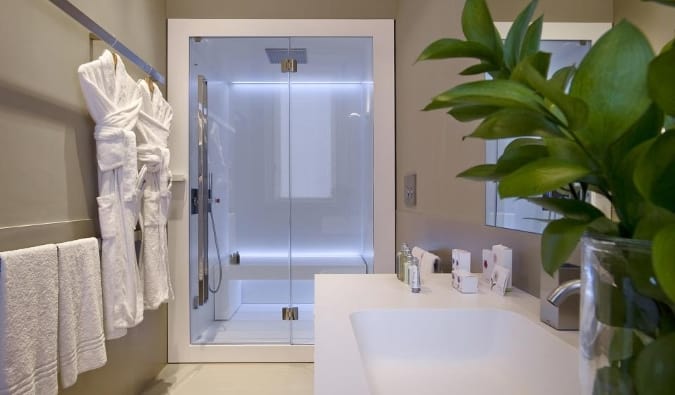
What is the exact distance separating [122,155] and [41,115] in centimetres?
32

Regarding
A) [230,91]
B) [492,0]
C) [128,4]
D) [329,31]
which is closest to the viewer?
[492,0]

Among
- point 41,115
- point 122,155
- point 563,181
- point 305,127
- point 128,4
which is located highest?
point 128,4

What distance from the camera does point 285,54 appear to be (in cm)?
298

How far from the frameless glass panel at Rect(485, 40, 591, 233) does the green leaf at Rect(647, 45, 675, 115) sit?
527 millimetres

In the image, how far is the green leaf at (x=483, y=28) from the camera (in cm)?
40

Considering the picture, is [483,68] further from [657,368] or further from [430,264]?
[430,264]

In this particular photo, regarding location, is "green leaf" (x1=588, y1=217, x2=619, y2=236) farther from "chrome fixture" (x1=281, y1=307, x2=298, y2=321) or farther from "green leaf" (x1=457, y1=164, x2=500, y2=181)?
"chrome fixture" (x1=281, y1=307, x2=298, y2=321)

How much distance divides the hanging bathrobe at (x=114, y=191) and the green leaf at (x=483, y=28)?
1656mm

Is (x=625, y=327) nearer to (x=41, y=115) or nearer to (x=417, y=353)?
(x=417, y=353)

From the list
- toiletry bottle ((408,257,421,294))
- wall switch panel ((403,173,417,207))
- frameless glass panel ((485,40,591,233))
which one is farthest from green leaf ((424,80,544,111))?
wall switch panel ((403,173,417,207))

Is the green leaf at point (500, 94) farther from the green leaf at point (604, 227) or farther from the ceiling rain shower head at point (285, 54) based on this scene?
the ceiling rain shower head at point (285, 54)

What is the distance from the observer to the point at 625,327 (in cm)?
35

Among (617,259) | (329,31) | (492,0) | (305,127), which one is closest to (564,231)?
(617,259)

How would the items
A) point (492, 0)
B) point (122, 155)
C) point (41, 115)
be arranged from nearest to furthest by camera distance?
point (492, 0) < point (41, 115) < point (122, 155)
